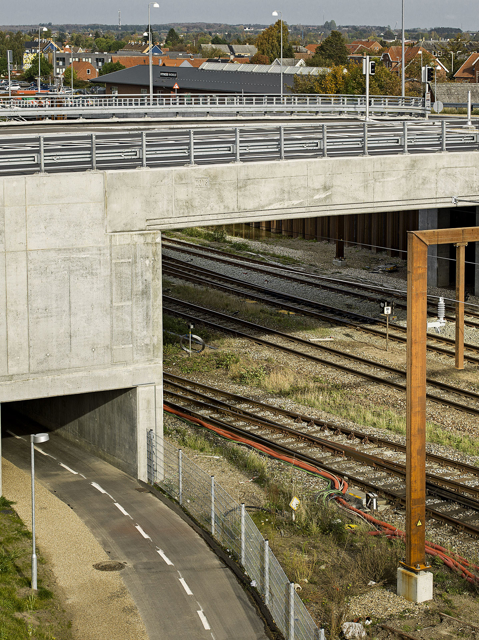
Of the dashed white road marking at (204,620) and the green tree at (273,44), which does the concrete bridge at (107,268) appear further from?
the green tree at (273,44)

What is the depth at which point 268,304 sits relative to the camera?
120 feet

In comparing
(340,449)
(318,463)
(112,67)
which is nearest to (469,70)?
(112,67)

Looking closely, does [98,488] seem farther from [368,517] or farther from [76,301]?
[368,517]

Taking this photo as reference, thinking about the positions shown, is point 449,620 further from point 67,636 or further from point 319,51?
point 319,51

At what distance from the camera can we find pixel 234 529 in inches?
671

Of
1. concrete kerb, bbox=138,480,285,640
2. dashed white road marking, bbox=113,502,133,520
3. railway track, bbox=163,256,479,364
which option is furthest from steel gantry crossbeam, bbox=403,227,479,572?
railway track, bbox=163,256,479,364

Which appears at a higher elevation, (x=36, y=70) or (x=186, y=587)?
(x=36, y=70)

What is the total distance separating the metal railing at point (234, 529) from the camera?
1350cm

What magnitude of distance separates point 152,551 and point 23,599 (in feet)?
9.60

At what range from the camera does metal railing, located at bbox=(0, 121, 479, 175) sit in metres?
20.0

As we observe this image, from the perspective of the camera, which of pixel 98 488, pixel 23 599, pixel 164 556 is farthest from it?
pixel 98 488

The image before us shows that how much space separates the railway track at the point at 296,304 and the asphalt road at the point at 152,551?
13.8 meters

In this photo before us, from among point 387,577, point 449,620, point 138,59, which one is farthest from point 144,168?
point 138,59

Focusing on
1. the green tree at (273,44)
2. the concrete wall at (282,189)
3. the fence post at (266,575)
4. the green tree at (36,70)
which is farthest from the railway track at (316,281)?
the green tree at (273,44)
